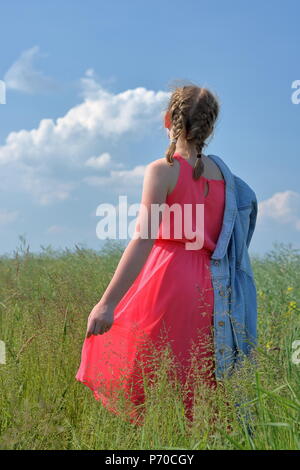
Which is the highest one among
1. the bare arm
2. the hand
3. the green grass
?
the bare arm

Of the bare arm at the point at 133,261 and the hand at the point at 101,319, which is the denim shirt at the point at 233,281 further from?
the hand at the point at 101,319

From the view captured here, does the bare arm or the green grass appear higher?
the bare arm

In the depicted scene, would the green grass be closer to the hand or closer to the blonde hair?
the hand

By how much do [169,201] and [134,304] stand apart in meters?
0.46

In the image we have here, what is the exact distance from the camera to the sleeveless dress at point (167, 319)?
8.27 ft

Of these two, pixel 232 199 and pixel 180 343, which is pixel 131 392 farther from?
pixel 232 199

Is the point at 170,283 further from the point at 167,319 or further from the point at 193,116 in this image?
the point at 193,116

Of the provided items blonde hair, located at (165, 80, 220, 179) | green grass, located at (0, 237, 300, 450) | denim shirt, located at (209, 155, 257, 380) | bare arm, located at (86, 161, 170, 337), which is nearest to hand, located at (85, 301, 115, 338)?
bare arm, located at (86, 161, 170, 337)

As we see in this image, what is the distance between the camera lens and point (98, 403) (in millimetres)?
2682

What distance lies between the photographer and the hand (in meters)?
2.44

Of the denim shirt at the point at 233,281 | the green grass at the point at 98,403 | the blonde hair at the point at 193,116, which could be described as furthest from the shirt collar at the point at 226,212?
the green grass at the point at 98,403

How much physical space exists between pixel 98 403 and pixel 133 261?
674 millimetres

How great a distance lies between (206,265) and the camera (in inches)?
103

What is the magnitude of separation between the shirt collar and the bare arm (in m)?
0.32
